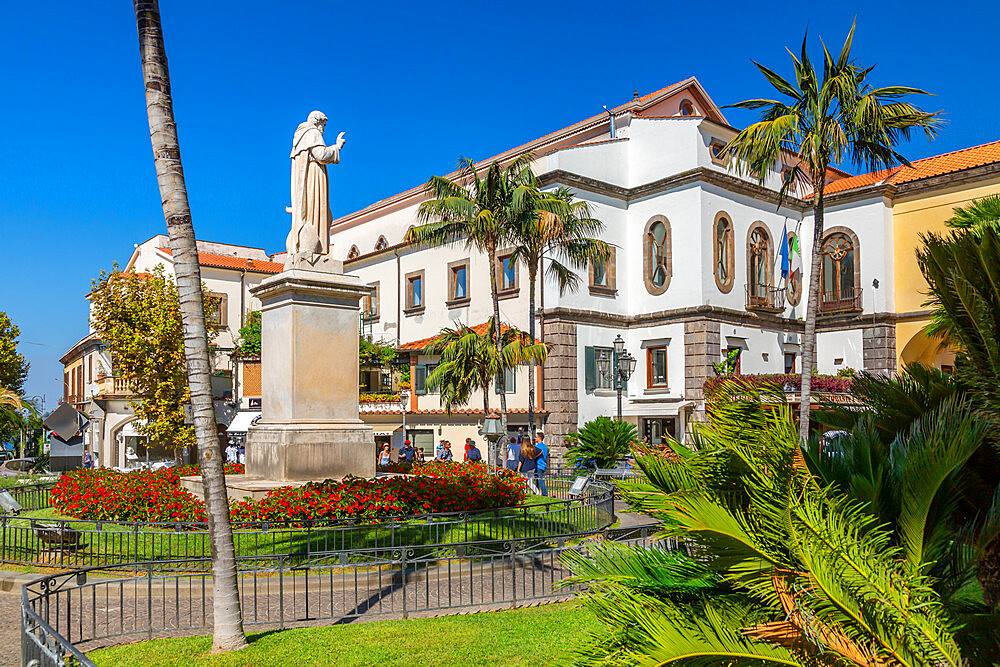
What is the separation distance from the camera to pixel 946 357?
3972 cm

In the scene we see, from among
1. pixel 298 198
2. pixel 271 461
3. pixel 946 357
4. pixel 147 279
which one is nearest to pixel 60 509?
pixel 271 461

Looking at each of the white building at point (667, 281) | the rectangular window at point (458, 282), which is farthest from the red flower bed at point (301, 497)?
the rectangular window at point (458, 282)

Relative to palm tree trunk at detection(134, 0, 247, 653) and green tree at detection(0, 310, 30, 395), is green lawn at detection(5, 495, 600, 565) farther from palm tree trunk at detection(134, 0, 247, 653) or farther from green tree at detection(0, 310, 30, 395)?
green tree at detection(0, 310, 30, 395)

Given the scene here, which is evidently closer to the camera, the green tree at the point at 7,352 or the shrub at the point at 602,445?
the shrub at the point at 602,445

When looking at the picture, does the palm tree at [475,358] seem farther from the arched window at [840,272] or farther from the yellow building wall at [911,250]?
the yellow building wall at [911,250]

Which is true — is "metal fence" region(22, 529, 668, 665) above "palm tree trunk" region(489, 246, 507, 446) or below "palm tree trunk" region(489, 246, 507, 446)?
below

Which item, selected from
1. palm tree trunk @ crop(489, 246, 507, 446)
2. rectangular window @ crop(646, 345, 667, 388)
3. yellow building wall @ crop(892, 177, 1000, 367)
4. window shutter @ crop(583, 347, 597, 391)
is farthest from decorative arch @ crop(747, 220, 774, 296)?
palm tree trunk @ crop(489, 246, 507, 446)

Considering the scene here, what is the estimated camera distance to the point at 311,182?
46.3ft

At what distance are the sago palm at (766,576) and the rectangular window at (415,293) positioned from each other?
36.3 metres

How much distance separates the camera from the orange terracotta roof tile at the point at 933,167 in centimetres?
3509

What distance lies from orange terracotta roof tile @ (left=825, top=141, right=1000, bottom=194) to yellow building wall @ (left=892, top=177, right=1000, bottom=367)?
3.04 feet

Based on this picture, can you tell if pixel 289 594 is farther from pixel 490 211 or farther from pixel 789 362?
pixel 789 362

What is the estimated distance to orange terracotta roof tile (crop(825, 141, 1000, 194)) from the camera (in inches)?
Answer: 1382

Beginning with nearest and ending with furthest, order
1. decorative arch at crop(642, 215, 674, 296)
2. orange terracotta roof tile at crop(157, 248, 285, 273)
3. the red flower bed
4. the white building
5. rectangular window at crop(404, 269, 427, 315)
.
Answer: the red flower bed
the white building
decorative arch at crop(642, 215, 674, 296)
rectangular window at crop(404, 269, 427, 315)
orange terracotta roof tile at crop(157, 248, 285, 273)
